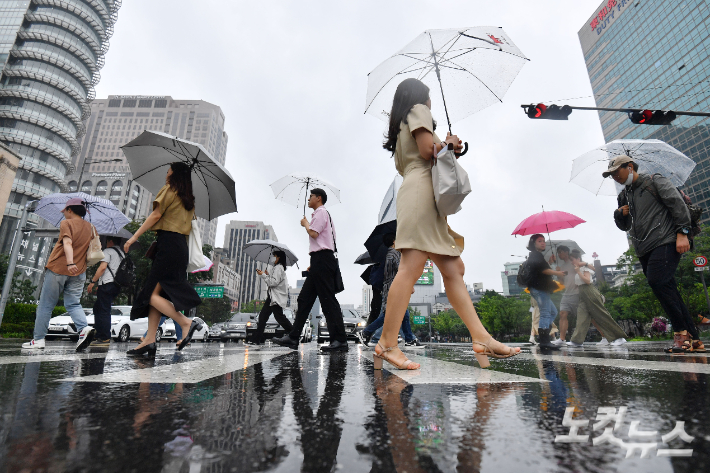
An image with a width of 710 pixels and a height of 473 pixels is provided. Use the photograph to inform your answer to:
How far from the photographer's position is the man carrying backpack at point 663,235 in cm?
396

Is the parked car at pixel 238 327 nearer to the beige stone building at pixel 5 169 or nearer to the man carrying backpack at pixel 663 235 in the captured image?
the man carrying backpack at pixel 663 235

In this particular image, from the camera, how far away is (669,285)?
3.97 meters

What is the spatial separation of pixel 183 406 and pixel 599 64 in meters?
124

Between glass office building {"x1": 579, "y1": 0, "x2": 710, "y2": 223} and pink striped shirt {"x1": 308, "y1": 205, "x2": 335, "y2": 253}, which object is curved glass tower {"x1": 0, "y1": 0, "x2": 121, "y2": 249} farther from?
glass office building {"x1": 579, "y1": 0, "x2": 710, "y2": 223}

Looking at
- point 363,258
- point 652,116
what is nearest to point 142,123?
point 363,258

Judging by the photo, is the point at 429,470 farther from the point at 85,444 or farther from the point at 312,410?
the point at 85,444

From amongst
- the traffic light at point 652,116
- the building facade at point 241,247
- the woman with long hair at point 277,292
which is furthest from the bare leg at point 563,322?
the building facade at point 241,247

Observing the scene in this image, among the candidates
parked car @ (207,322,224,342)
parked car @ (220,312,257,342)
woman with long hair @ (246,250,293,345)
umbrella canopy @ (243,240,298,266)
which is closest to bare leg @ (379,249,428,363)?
woman with long hair @ (246,250,293,345)

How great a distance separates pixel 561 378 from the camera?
1.98m

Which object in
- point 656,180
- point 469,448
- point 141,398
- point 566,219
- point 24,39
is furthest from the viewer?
point 24,39

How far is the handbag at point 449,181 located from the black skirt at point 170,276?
2792 mm

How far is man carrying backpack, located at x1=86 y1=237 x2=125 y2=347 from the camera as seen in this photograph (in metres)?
5.48

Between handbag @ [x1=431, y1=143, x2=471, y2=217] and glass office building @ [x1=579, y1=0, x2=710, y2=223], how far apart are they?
65.9 meters

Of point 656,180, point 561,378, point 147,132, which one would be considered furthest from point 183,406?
point 656,180
